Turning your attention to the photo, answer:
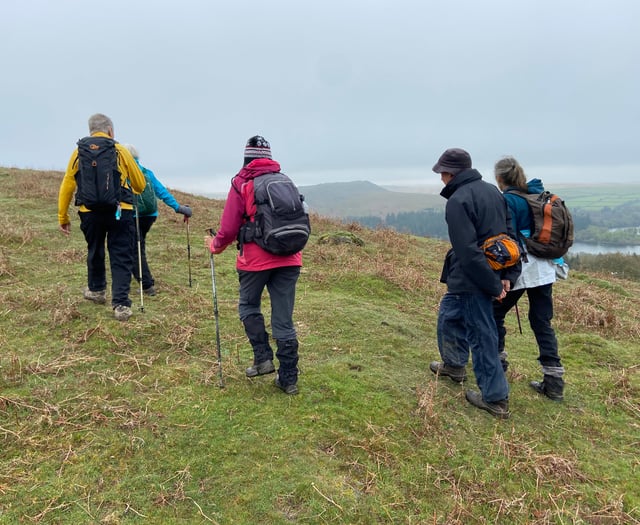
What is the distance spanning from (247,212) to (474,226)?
2.24 meters

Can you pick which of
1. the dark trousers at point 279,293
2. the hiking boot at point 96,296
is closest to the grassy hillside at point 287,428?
the hiking boot at point 96,296

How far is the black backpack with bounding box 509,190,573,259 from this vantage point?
4641 mm

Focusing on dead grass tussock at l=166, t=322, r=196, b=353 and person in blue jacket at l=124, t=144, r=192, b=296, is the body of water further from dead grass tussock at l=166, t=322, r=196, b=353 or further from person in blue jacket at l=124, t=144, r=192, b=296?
dead grass tussock at l=166, t=322, r=196, b=353

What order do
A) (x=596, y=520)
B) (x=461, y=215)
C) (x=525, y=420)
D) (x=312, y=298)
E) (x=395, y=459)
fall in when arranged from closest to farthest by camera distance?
(x=596, y=520) < (x=395, y=459) < (x=461, y=215) < (x=525, y=420) < (x=312, y=298)

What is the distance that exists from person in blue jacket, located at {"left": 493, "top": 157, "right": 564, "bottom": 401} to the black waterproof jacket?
364mm

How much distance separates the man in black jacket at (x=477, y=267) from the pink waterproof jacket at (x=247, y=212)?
1.72 metres

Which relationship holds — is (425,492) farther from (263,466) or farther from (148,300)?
(148,300)

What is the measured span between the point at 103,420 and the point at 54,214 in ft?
36.6

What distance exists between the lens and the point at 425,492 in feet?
11.3

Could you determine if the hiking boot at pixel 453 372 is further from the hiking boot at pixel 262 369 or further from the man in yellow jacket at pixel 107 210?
the man in yellow jacket at pixel 107 210

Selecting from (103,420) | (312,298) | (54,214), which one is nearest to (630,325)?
(312,298)

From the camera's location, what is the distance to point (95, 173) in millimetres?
5473

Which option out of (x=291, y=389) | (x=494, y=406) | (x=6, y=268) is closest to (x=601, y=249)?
(x=494, y=406)

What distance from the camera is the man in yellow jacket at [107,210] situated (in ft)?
18.2
